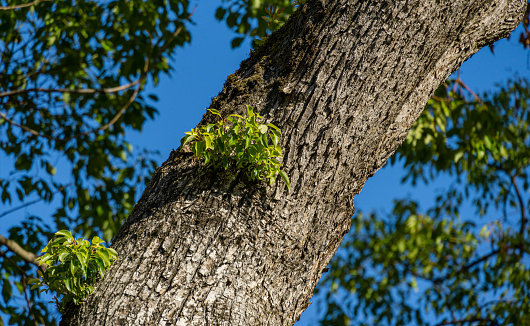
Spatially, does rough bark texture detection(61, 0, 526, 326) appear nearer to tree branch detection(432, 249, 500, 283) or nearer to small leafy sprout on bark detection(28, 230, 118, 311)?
small leafy sprout on bark detection(28, 230, 118, 311)

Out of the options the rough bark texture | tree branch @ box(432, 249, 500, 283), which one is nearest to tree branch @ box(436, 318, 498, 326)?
tree branch @ box(432, 249, 500, 283)

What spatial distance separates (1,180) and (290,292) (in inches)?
149

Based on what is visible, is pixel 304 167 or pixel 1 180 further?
pixel 1 180

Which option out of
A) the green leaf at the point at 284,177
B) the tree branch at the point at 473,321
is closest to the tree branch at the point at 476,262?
the tree branch at the point at 473,321

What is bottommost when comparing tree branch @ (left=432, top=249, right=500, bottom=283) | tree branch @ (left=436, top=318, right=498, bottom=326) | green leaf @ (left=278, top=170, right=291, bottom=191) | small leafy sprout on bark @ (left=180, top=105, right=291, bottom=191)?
green leaf @ (left=278, top=170, right=291, bottom=191)

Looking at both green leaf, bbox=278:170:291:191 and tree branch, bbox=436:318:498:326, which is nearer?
green leaf, bbox=278:170:291:191

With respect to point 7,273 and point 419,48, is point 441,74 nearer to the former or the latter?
point 419,48

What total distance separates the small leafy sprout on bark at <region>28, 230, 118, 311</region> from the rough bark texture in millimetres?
38

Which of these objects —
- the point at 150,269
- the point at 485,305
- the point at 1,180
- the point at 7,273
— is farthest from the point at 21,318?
the point at 485,305

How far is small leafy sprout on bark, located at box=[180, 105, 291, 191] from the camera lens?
1.43 meters

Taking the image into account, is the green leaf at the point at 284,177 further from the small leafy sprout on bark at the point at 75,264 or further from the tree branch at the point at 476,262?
the tree branch at the point at 476,262

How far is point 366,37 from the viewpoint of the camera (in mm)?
1590

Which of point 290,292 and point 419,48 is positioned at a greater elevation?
point 419,48

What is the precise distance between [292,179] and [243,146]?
0.60 ft
